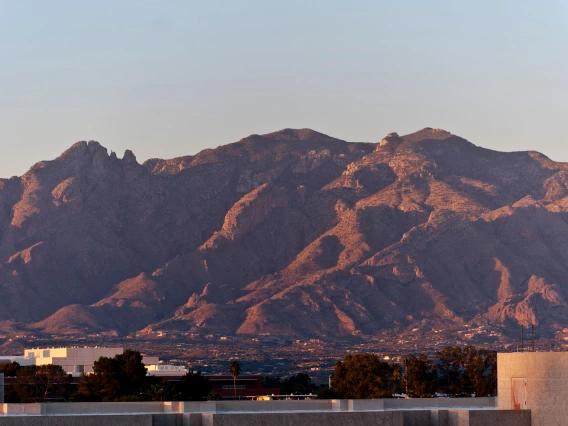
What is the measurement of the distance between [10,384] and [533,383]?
130 meters

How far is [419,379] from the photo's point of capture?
144m

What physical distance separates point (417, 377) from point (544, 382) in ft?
394

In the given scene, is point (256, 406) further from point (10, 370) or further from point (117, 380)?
point (10, 370)

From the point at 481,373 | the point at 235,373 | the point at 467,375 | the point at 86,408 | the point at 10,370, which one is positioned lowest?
the point at 86,408

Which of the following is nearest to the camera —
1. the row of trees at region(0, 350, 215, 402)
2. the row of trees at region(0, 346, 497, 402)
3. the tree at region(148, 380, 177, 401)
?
the tree at region(148, 380, 177, 401)

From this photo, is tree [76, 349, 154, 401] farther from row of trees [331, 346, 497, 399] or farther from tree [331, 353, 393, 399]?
tree [331, 353, 393, 399]

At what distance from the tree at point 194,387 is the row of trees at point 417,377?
1538 centimetres

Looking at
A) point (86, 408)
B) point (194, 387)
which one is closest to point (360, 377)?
point (194, 387)

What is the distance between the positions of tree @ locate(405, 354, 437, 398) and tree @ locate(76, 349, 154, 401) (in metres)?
27.8

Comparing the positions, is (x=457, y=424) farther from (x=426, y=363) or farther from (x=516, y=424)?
(x=426, y=363)

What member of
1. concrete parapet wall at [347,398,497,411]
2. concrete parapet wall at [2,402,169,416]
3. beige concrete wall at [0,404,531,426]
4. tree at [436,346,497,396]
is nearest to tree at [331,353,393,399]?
tree at [436,346,497,396]

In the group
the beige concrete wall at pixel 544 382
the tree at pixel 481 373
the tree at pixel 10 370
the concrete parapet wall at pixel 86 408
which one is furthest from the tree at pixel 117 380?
the beige concrete wall at pixel 544 382

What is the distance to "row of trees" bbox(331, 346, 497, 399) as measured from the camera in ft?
470

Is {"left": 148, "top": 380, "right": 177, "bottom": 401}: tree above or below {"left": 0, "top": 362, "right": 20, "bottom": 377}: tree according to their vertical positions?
below
